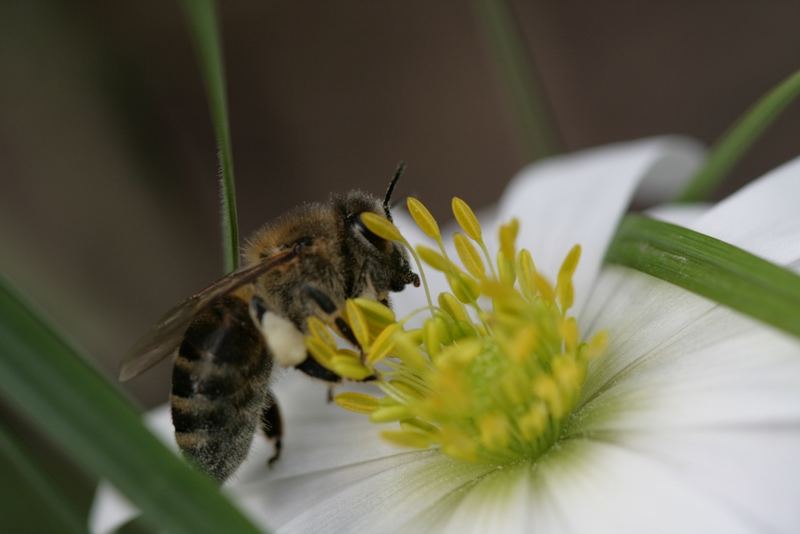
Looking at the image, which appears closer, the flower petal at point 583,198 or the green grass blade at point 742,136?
the green grass blade at point 742,136

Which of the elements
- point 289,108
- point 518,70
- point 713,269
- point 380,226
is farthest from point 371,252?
point 289,108

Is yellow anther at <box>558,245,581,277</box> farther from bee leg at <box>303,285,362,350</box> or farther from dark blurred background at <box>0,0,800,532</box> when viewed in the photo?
dark blurred background at <box>0,0,800,532</box>

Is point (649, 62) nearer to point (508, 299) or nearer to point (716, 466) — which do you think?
point (508, 299)

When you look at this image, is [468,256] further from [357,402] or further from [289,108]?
[289,108]

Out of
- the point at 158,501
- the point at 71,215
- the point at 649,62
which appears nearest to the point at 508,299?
the point at 158,501

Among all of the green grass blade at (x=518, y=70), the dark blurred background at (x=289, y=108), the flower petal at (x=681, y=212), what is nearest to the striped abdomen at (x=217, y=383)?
the flower petal at (x=681, y=212)

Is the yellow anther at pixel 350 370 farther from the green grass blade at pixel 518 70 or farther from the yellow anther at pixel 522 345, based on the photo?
the green grass blade at pixel 518 70

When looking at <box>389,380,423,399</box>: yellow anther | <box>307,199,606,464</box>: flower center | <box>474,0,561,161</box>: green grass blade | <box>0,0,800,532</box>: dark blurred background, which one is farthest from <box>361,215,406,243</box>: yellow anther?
<box>0,0,800,532</box>: dark blurred background
